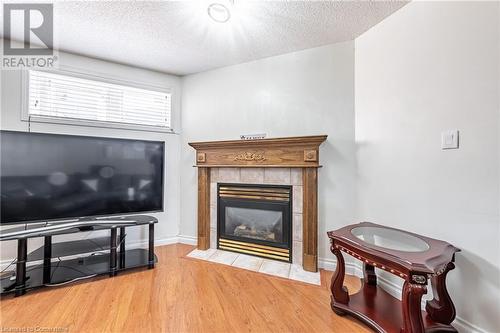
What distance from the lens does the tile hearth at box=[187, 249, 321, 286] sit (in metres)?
2.24

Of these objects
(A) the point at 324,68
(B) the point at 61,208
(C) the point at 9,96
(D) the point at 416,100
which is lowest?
(B) the point at 61,208

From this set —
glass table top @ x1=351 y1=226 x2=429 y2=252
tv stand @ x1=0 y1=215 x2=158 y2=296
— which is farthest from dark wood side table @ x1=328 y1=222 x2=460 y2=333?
tv stand @ x1=0 y1=215 x2=158 y2=296

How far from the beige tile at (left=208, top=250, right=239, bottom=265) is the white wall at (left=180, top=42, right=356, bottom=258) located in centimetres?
53

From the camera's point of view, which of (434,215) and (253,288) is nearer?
(434,215)

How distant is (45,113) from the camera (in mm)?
2439

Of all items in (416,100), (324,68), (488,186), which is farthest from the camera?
(324,68)

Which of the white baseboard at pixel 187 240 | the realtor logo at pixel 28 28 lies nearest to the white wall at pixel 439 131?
the white baseboard at pixel 187 240

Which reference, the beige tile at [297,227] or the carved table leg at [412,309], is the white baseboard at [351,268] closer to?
the beige tile at [297,227]

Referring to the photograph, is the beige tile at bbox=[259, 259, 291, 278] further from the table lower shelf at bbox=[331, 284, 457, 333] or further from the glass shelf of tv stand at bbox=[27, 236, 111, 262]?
the glass shelf of tv stand at bbox=[27, 236, 111, 262]

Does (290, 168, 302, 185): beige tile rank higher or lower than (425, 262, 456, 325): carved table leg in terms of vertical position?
higher

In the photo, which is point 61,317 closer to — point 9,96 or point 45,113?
point 45,113

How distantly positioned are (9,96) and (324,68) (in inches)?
128

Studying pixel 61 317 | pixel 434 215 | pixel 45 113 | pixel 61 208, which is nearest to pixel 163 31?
pixel 45 113

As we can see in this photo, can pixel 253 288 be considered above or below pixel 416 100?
below
